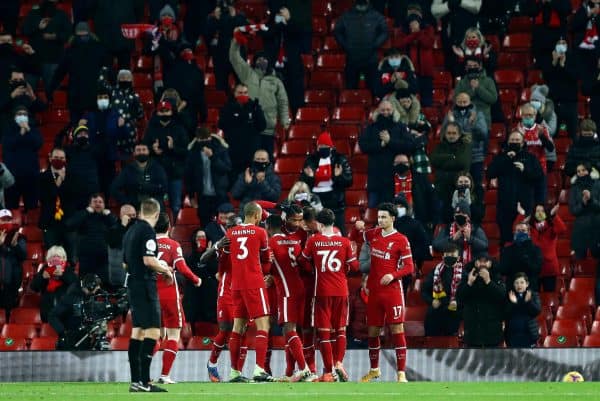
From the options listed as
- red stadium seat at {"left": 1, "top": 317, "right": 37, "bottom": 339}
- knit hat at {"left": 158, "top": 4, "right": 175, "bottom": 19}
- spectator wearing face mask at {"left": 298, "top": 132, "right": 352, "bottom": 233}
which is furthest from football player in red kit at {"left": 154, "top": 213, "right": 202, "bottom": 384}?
knit hat at {"left": 158, "top": 4, "right": 175, "bottom": 19}

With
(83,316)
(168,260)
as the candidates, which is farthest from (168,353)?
(83,316)

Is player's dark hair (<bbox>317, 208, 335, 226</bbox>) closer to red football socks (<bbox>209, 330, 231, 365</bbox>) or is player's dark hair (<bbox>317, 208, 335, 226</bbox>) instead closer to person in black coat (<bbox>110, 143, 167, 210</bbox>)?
red football socks (<bbox>209, 330, 231, 365</bbox>)

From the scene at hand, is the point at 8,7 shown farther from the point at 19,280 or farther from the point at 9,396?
the point at 9,396

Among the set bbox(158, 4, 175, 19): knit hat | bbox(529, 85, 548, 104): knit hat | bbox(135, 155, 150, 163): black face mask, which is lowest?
bbox(135, 155, 150, 163): black face mask

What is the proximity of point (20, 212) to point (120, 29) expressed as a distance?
11.0 ft

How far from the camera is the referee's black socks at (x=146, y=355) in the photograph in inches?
683

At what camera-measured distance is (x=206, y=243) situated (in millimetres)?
24094

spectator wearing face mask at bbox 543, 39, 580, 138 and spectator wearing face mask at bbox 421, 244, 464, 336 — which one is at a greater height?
spectator wearing face mask at bbox 543, 39, 580, 138

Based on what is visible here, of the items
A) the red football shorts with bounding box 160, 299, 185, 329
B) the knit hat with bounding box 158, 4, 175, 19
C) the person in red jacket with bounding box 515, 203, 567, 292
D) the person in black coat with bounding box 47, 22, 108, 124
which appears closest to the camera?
the red football shorts with bounding box 160, 299, 185, 329

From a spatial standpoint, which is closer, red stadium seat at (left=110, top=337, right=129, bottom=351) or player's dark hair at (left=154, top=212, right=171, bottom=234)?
player's dark hair at (left=154, top=212, right=171, bottom=234)

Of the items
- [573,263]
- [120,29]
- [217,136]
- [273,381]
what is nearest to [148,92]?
[120,29]

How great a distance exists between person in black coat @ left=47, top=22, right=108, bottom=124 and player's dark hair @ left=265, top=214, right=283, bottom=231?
7126 millimetres

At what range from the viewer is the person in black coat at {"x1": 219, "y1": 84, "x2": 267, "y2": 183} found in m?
25.8

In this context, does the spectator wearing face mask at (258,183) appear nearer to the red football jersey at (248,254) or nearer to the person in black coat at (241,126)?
the person in black coat at (241,126)
